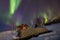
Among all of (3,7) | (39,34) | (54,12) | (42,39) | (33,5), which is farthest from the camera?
(54,12)

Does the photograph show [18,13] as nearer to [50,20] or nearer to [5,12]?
[5,12]

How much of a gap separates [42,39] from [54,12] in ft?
2.29

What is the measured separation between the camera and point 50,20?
1750mm

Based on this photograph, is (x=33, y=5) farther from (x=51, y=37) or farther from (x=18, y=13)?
(x=51, y=37)

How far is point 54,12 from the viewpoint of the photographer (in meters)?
1.77

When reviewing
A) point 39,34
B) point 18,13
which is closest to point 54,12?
point 18,13

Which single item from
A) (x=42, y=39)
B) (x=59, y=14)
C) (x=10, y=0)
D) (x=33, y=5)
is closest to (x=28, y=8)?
(x=33, y=5)

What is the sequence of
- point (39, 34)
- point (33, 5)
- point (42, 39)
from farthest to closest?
point (33, 5) < point (39, 34) < point (42, 39)

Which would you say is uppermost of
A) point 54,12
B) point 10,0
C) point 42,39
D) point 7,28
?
point 10,0

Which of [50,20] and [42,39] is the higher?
[50,20]

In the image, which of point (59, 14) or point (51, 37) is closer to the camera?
point (51, 37)

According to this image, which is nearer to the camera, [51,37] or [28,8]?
[51,37]

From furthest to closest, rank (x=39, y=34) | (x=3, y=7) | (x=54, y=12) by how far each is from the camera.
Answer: (x=54, y=12), (x=3, y=7), (x=39, y=34)

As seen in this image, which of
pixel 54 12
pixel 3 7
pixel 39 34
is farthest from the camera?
pixel 54 12
